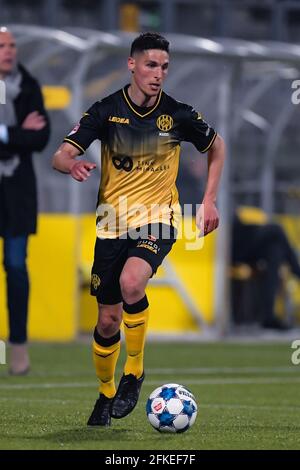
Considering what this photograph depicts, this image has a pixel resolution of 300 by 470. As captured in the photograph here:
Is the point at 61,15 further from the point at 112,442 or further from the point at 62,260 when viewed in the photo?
the point at 112,442

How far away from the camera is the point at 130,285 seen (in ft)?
24.6

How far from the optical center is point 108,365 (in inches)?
309

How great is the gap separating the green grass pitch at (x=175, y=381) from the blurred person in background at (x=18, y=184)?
45 cm

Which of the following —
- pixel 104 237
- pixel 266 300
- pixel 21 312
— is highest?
pixel 104 237

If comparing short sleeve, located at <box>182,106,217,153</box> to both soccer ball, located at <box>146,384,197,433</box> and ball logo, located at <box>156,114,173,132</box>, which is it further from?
soccer ball, located at <box>146,384,197,433</box>

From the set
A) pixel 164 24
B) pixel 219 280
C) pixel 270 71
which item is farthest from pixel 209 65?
pixel 164 24

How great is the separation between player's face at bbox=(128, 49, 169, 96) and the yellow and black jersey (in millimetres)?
150

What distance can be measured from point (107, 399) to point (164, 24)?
31577mm

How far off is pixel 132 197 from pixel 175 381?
3.18 metres

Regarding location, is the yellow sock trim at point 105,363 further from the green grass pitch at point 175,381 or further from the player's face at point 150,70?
the player's face at point 150,70

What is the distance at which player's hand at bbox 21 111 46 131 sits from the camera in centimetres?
1102

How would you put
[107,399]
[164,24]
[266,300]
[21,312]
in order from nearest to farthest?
[107,399], [21,312], [266,300], [164,24]

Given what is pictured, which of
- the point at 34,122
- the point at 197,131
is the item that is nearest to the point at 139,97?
the point at 197,131

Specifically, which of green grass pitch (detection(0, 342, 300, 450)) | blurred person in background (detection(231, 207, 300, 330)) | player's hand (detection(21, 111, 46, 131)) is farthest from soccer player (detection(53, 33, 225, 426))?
blurred person in background (detection(231, 207, 300, 330))
